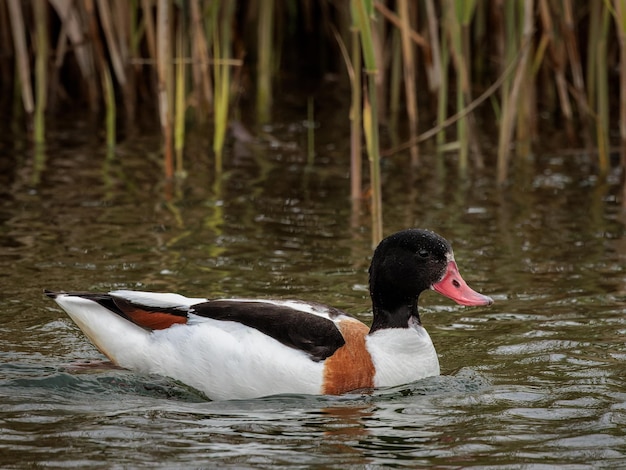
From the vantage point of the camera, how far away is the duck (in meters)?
6.18

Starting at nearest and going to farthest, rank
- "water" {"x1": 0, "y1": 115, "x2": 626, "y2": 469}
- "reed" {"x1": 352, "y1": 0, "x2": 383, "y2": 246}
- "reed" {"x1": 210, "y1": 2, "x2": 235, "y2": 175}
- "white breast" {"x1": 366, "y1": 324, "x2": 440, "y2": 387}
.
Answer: "water" {"x1": 0, "y1": 115, "x2": 626, "y2": 469} → "white breast" {"x1": 366, "y1": 324, "x2": 440, "y2": 387} → "reed" {"x1": 352, "y1": 0, "x2": 383, "y2": 246} → "reed" {"x1": 210, "y1": 2, "x2": 235, "y2": 175}

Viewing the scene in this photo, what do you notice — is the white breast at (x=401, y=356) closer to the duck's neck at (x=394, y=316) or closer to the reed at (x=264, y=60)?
the duck's neck at (x=394, y=316)

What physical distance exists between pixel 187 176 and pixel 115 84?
3533 millimetres

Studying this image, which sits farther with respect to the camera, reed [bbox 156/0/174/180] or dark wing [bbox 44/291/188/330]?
reed [bbox 156/0/174/180]

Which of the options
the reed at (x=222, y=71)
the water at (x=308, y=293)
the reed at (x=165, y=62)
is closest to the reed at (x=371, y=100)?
the water at (x=308, y=293)

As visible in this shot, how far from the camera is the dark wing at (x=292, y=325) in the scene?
20.4ft

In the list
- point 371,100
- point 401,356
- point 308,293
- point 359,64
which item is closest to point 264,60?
point 359,64

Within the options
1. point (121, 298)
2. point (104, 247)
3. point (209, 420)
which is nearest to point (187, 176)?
point (104, 247)

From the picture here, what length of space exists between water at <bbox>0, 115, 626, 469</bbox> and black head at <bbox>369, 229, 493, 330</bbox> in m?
0.41

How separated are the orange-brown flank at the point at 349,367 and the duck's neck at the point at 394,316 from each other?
16 centimetres

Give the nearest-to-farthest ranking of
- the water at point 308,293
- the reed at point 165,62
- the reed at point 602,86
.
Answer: the water at point 308,293 → the reed at point 165,62 → the reed at point 602,86

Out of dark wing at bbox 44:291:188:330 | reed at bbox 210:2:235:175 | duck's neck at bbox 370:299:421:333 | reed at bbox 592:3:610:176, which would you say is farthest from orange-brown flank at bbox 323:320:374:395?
reed at bbox 592:3:610:176

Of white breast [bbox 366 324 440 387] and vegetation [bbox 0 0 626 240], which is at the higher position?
vegetation [bbox 0 0 626 240]

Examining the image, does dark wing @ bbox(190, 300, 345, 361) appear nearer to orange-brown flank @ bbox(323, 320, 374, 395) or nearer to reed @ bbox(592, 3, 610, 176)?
orange-brown flank @ bbox(323, 320, 374, 395)
